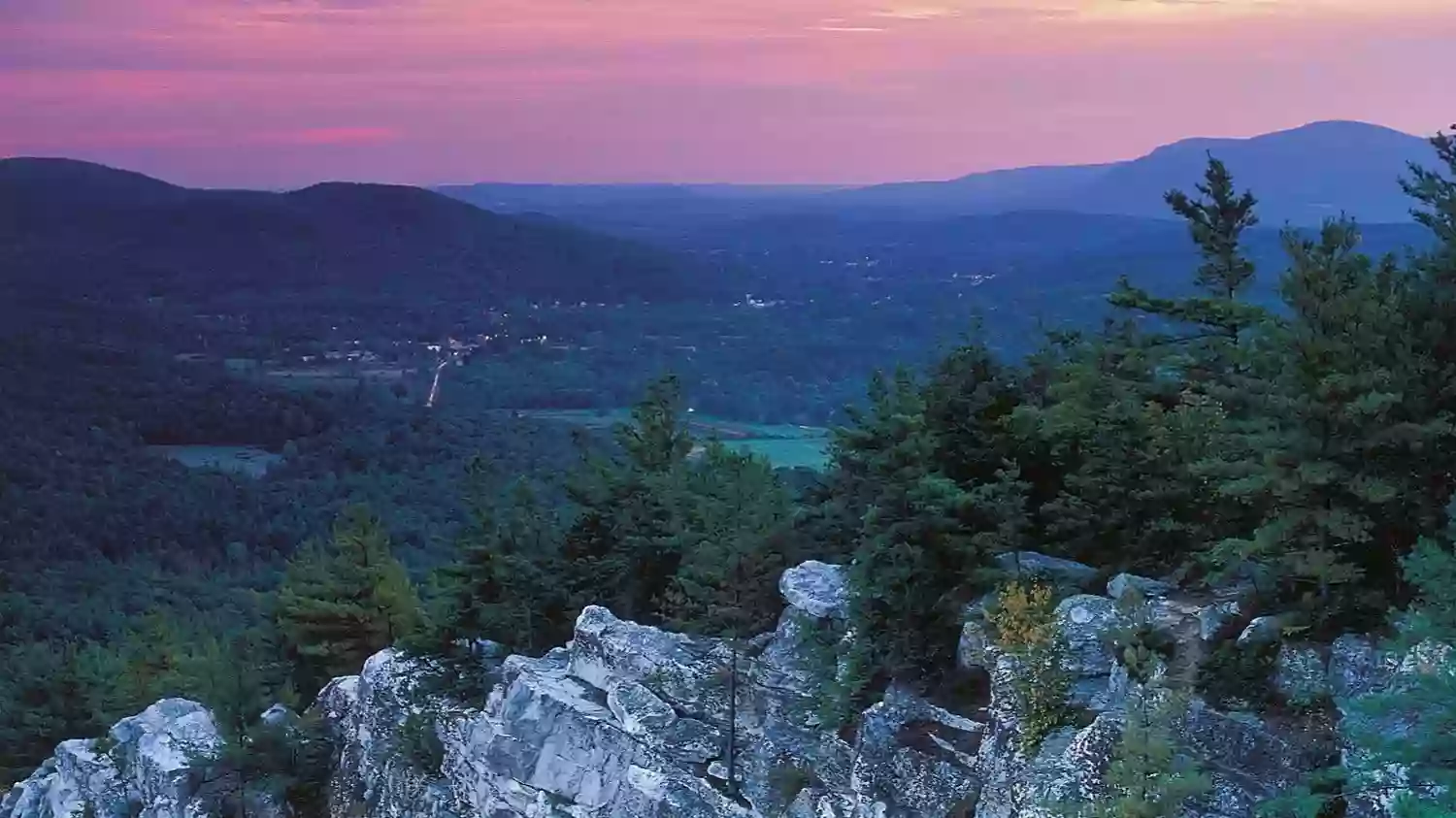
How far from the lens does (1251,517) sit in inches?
669

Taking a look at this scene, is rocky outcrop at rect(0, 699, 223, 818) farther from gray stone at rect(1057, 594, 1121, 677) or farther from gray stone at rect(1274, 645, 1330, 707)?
gray stone at rect(1274, 645, 1330, 707)

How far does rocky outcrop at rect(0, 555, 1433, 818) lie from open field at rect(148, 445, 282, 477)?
77952mm

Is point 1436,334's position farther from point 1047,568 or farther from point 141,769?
point 141,769

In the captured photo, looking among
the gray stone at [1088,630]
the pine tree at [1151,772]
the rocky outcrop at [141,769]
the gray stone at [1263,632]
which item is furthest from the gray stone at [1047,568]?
the rocky outcrop at [141,769]

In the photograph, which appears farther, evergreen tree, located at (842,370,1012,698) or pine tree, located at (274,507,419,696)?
pine tree, located at (274,507,419,696)

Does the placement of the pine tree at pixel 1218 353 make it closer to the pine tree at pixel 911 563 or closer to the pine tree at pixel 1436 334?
the pine tree at pixel 1436 334

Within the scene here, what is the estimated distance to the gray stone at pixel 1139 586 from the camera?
15.9 metres

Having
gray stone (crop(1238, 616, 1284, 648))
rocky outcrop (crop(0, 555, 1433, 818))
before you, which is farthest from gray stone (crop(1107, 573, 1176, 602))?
gray stone (crop(1238, 616, 1284, 648))

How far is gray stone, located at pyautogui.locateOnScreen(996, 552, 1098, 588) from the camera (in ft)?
56.4

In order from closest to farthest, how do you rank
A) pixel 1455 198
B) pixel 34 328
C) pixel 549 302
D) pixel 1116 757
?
pixel 1116 757
pixel 1455 198
pixel 34 328
pixel 549 302

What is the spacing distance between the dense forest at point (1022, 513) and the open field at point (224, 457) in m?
58.8

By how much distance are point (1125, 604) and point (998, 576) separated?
2.35 meters

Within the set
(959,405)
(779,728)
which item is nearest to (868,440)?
(959,405)

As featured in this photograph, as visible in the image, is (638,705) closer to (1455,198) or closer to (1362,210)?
(1455,198)
